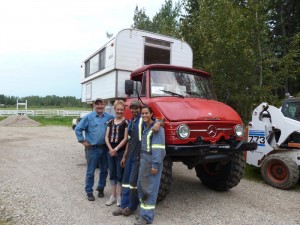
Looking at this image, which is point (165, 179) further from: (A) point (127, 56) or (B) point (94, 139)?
(A) point (127, 56)

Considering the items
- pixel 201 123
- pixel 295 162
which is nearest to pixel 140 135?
pixel 201 123

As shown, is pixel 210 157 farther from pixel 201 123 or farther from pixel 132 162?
pixel 132 162

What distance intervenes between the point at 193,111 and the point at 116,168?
66.3 inches

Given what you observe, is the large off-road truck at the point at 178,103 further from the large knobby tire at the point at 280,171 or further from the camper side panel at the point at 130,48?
the large knobby tire at the point at 280,171

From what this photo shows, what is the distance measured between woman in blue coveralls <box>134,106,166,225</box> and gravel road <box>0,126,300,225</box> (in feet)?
0.99

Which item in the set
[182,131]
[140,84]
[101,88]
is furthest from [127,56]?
[182,131]

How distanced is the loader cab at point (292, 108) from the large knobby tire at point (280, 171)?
1.31 meters

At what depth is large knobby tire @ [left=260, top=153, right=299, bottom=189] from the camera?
6.88m

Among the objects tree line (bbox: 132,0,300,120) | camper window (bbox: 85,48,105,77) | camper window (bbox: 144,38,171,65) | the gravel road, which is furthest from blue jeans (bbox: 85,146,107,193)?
tree line (bbox: 132,0,300,120)

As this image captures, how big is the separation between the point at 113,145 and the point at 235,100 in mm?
7953

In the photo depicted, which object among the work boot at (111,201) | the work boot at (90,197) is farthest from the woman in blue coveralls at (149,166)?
the work boot at (90,197)

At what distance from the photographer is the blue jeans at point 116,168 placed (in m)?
5.29

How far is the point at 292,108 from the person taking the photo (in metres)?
8.07

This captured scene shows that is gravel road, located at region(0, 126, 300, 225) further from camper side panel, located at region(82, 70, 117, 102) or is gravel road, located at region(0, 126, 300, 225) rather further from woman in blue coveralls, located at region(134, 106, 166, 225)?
camper side panel, located at region(82, 70, 117, 102)
